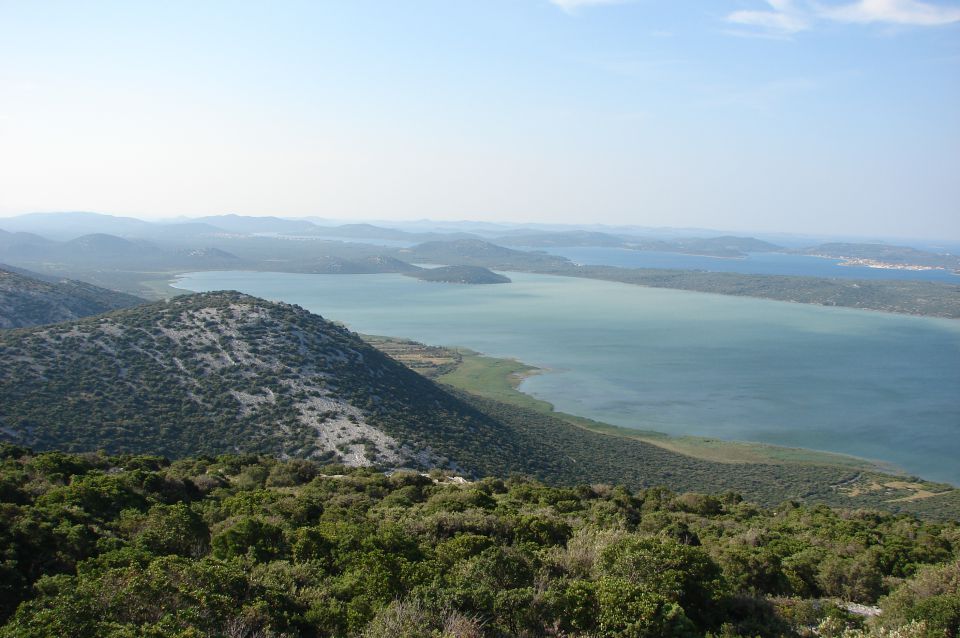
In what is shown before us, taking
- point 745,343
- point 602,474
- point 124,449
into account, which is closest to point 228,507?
point 124,449

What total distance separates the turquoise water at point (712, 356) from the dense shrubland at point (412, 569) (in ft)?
128

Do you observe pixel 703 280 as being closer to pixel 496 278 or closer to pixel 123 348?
pixel 496 278

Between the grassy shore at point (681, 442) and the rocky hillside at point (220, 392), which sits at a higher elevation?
the rocky hillside at point (220, 392)

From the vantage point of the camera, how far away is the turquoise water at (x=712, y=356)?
5456 centimetres

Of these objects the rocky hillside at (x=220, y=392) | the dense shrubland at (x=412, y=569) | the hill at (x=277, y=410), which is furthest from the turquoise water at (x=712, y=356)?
the dense shrubland at (x=412, y=569)

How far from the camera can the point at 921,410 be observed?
6138 centimetres

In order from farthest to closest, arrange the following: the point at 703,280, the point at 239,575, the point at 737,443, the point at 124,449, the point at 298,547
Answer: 1. the point at 703,280
2. the point at 737,443
3. the point at 124,449
4. the point at 298,547
5. the point at 239,575

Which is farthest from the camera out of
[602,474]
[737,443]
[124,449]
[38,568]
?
[737,443]

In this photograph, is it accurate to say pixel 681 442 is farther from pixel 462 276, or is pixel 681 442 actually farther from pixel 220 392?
pixel 462 276

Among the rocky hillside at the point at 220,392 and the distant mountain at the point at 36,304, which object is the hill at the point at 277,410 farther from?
the distant mountain at the point at 36,304

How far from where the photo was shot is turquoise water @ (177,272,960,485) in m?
54.6

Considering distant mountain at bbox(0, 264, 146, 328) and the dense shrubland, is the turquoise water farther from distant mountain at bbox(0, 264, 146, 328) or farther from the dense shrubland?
distant mountain at bbox(0, 264, 146, 328)

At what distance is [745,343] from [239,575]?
9784 centimetres

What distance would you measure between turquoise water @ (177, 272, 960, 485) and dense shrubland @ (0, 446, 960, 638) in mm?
38888
